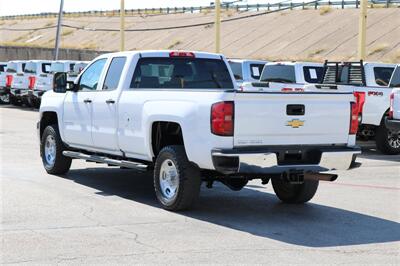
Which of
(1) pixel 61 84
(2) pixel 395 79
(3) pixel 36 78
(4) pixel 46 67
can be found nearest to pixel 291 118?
(1) pixel 61 84

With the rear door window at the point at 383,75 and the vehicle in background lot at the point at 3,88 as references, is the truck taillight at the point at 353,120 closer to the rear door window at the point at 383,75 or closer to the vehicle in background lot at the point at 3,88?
the rear door window at the point at 383,75

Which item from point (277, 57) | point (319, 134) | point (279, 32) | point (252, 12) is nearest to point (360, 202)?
point (319, 134)

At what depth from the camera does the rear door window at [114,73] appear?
34.7 feet

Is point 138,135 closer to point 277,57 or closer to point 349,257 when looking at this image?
point 349,257

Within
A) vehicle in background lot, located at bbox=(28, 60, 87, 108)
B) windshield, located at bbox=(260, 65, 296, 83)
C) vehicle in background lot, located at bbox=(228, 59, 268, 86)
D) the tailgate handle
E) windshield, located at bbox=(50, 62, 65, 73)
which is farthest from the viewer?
windshield, located at bbox=(50, 62, 65, 73)

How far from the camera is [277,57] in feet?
192

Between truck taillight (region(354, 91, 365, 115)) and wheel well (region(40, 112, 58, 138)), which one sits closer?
wheel well (region(40, 112, 58, 138))

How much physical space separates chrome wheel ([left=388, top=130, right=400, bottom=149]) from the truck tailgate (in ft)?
26.5

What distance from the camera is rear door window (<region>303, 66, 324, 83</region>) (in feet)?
62.2

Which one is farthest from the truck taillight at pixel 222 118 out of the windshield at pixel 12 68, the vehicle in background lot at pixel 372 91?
the windshield at pixel 12 68

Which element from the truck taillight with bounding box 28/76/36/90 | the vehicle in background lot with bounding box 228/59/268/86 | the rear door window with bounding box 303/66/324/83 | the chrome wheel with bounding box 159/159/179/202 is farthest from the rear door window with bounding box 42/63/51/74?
the chrome wheel with bounding box 159/159/179/202

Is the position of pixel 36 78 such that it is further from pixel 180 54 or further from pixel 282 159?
pixel 282 159

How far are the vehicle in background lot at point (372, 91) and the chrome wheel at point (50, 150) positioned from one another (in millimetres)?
6966

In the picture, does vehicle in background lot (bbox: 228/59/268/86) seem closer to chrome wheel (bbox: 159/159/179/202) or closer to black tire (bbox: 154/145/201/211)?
chrome wheel (bbox: 159/159/179/202)
